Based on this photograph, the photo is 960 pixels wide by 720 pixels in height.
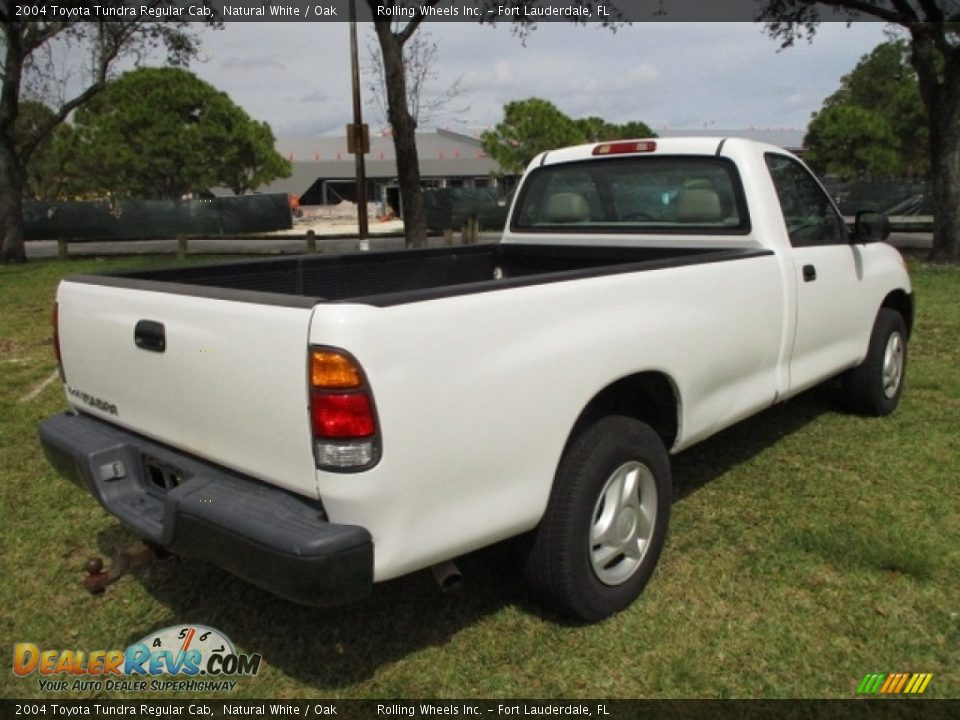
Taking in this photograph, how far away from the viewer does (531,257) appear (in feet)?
16.4

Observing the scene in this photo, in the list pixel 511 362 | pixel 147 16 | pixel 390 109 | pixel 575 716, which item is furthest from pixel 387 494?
pixel 147 16

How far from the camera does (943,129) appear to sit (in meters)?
14.5

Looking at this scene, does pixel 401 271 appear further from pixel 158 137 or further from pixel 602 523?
pixel 158 137

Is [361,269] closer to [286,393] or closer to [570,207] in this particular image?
[570,207]

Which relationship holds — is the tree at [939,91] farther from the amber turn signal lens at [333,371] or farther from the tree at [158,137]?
the tree at [158,137]

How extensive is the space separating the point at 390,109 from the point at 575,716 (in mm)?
14060

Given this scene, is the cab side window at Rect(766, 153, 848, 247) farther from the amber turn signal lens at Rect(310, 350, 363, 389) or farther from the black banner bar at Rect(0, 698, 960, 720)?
the amber turn signal lens at Rect(310, 350, 363, 389)

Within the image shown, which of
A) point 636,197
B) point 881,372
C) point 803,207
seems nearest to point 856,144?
point 881,372

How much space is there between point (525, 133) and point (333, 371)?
53.8 metres

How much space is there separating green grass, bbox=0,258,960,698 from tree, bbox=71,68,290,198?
4326 cm

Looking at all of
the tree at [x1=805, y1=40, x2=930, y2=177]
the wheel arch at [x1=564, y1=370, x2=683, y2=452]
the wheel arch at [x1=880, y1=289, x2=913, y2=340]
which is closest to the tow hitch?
the wheel arch at [x1=564, y1=370, x2=683, y2=452]

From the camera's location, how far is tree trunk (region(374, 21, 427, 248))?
1498cm

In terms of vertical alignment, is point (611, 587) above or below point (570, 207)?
below

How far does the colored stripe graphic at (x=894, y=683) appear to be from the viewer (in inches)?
104
